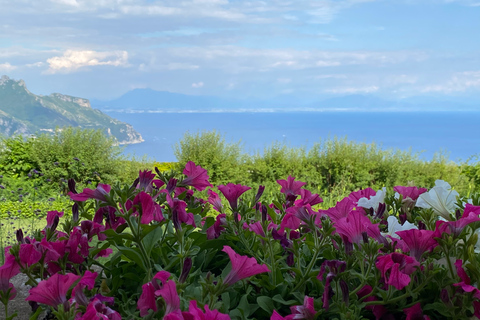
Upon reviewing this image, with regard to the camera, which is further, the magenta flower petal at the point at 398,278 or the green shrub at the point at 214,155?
the green shrub at the point at 214,155

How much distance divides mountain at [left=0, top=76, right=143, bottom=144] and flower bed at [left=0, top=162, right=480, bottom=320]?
73953 millimetres

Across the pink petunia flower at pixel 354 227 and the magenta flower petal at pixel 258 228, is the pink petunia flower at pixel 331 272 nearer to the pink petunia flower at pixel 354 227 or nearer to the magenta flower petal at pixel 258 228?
the pink petunia flower at pixel 354 227

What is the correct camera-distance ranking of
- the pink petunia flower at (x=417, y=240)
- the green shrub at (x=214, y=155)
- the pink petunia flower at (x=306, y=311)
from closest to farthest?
the pink petunia flower at (x=306, y=311)
the pink petunia flower at (x=417, y=240)
the green shrub at (x=214, y=155)

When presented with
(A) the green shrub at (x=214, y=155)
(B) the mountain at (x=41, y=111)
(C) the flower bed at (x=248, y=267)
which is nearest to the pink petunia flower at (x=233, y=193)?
(C) the flower bed at (x=248, y=267)

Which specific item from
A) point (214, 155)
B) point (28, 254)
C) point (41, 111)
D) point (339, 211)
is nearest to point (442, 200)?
point (339, 211)

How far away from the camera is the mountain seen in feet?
245

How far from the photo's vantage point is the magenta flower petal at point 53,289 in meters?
0.96

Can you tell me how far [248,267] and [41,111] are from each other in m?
89.5

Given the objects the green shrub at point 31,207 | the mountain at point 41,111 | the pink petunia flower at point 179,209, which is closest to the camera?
the pink petunia flower at point 179,209

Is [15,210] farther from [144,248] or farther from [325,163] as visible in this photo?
[144,248]

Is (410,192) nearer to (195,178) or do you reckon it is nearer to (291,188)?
(291,188)

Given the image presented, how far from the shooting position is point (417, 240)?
106cm

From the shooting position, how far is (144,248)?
1057 millimetres

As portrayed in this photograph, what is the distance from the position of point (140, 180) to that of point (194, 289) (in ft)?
1.34
